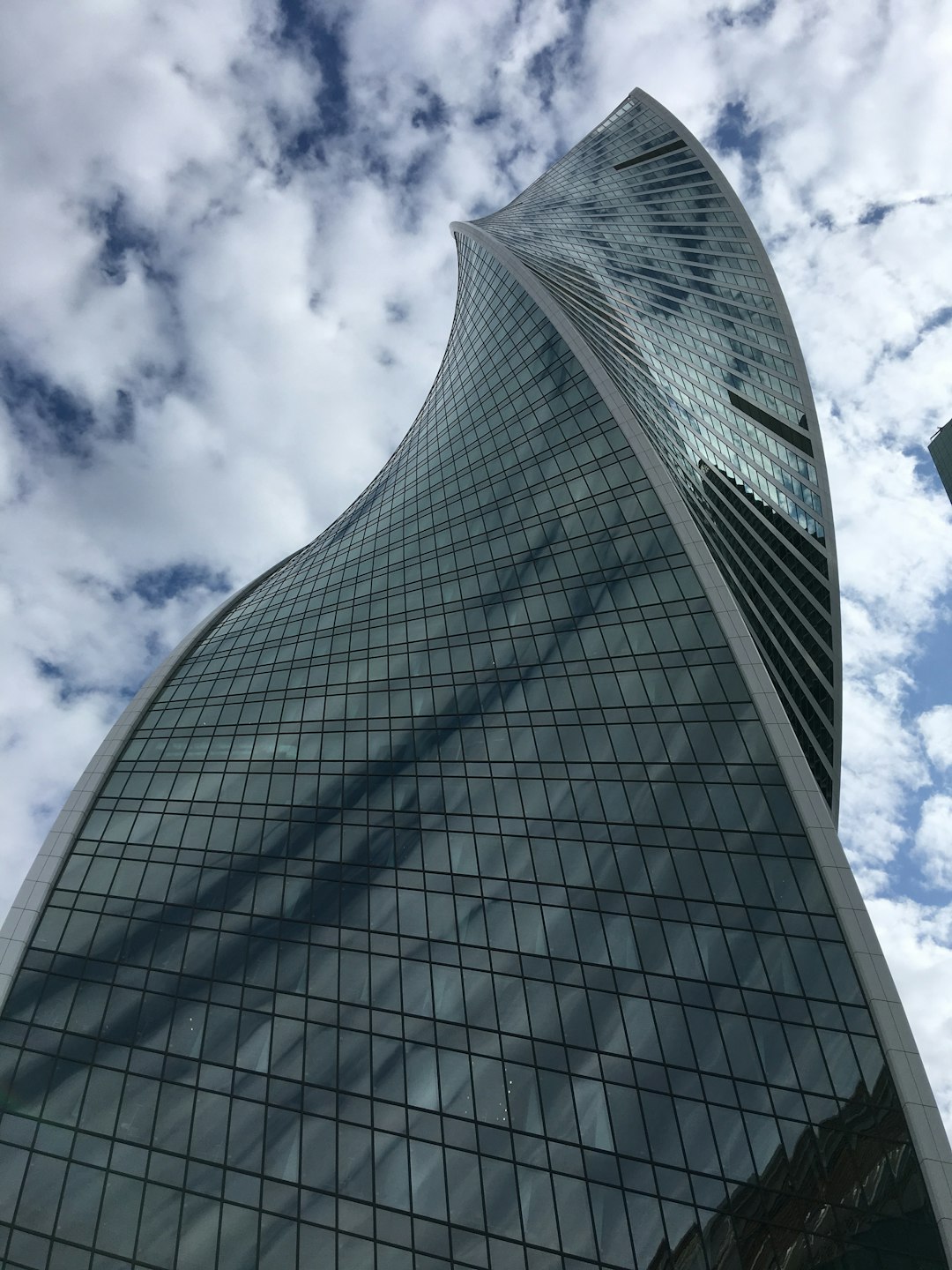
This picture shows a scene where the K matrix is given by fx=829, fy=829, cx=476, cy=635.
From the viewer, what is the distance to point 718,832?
104ft

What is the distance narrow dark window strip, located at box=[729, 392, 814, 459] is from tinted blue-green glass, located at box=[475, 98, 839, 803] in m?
0.13

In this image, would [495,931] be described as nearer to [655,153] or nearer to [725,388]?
[725,388]

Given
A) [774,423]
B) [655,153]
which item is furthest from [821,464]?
[655,153]

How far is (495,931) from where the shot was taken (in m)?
32.0

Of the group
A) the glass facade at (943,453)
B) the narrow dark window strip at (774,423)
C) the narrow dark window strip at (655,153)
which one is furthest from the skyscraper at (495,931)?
the narrow dark window strip at (655,153)

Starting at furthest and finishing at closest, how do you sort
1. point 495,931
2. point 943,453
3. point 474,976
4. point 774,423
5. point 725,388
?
1. point 943,453
2. point 725,388
3. point 774,423
4. point 495,931
5. point 474,976

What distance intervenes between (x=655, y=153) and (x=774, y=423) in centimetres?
5633

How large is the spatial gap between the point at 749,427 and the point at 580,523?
24.3 m

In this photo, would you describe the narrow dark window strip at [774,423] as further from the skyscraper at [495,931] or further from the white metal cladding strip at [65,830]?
the white metal cladding strip at [65,830]

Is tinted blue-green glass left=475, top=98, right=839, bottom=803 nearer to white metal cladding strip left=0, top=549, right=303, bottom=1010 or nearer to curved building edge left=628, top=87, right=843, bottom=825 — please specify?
curved building edge left=628, top=87, right=843, bottom=825

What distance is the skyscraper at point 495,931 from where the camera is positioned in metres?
24.8

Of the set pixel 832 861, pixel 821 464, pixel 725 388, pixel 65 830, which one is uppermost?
pixel 725 388

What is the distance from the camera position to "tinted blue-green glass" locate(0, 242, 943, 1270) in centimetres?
2473

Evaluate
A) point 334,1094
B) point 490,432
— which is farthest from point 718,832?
point 490,432
